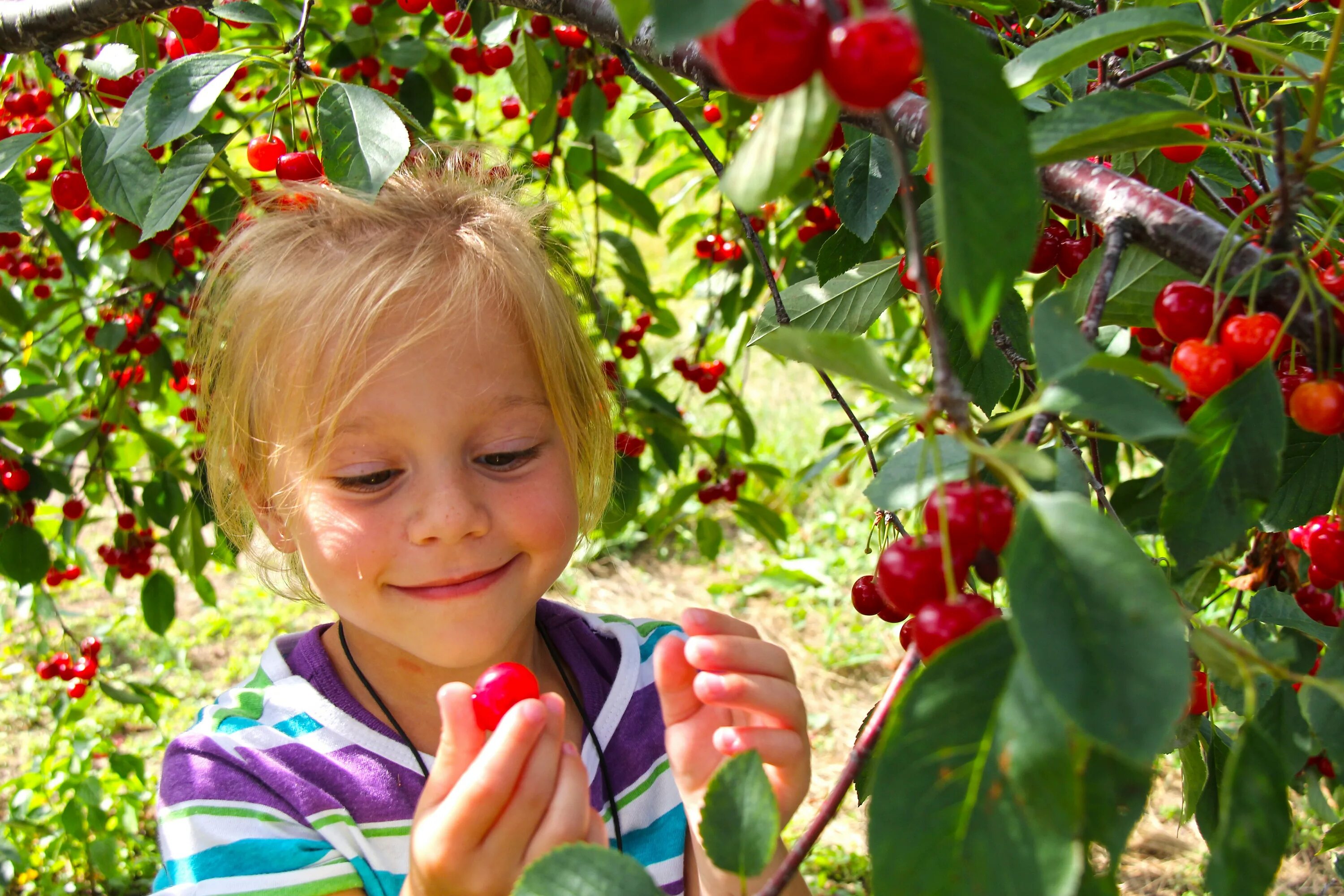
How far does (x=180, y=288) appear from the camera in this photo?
7.74ft

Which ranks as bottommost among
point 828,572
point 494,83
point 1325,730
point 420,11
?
point 828,572

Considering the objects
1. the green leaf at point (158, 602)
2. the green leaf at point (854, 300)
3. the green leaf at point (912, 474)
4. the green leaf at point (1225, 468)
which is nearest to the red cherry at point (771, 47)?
the green leaf at point (912, 474)

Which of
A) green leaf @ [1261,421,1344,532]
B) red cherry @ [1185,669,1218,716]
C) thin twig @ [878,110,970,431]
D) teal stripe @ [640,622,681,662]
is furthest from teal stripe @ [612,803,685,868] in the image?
thin twig @ [878,110,970,431]

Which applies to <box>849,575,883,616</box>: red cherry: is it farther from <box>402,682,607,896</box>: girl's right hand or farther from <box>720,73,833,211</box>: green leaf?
<box>720,73,833,211</box>: green leaf

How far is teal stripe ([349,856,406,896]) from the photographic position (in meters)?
1.28

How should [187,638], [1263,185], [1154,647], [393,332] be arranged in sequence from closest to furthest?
[1154,647]
[1263,185]
[393,332]
[187,638]

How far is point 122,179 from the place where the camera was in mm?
1123

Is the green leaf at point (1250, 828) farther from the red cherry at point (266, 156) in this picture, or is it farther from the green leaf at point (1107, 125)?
the red cherry at point (266, 156)

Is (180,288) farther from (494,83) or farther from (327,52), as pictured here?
(494,83)

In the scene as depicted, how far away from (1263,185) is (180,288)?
7.03ft

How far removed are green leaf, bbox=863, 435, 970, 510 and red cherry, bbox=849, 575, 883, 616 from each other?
11.1 inches

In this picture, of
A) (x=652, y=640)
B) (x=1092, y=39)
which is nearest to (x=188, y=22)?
(x=652, y=640)

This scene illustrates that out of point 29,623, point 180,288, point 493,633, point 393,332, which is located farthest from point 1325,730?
point 29,623

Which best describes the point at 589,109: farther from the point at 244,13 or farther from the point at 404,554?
the point at 404,554
